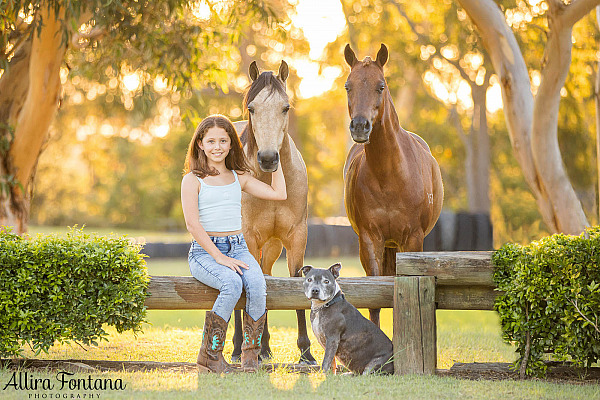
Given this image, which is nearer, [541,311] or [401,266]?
[541,311]

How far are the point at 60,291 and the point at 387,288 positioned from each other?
7.74 ft

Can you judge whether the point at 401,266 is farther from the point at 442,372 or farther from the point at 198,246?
the point at 198,246

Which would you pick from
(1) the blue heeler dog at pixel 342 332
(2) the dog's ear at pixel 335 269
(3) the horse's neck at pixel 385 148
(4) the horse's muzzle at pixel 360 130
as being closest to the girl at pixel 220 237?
(1) the blue heeler dog at pixel 342 332

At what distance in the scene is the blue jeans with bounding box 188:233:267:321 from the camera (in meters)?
4.50

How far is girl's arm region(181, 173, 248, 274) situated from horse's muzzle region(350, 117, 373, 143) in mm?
1260

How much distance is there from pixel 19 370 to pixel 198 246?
1524mm

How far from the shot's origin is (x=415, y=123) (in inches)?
1302

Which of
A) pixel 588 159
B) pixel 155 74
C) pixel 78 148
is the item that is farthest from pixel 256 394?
pixel 78 148

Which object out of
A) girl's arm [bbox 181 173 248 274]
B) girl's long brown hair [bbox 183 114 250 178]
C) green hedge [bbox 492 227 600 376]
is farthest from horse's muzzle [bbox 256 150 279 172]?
green hedge [bbox 492 227 600 376]

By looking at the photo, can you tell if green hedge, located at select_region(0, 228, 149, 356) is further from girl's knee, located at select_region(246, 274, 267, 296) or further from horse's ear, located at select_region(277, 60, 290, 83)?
horse's ear, located at select_region(277, 60, 290, 83)

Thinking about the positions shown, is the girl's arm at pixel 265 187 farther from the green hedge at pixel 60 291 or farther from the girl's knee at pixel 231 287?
the green hedge at pixel 60 291

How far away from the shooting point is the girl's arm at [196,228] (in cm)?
455

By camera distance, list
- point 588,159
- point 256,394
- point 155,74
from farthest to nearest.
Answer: point 588,159, point 155,74, point 256,394

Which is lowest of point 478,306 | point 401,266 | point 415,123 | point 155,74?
point 478,306
